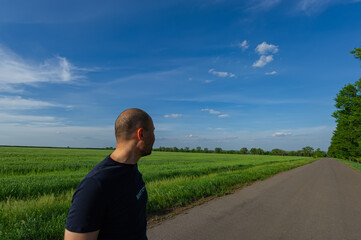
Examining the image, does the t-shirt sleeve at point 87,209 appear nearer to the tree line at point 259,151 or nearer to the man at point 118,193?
the man at point 118,193

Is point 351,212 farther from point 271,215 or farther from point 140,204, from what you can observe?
point 140,204

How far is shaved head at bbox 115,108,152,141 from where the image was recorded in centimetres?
175

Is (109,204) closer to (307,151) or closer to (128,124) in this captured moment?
(128,124)

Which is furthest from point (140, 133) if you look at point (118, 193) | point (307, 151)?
point (307, 151)

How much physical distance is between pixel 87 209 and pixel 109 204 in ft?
0.58

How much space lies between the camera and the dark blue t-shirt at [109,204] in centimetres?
142

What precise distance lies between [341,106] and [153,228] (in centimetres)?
4440

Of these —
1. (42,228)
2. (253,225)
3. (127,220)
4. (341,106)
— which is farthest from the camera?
(341,106)

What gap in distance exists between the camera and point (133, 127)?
1.75 metres

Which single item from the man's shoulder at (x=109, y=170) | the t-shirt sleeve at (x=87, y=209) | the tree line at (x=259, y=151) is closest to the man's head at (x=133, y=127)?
the man's shoulder at (x=109, y=170)

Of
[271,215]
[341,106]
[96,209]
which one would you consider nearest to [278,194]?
[271,215]

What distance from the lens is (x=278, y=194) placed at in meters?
8.62

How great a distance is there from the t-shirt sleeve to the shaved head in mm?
434

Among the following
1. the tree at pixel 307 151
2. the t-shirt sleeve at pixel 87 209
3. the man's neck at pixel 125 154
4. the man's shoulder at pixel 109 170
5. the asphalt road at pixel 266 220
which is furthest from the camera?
the tree at pixel 307 151
